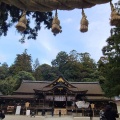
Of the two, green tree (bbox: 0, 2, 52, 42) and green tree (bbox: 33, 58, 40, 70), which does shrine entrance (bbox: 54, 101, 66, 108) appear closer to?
green tree (bbox: 0, 2, 52, 42)

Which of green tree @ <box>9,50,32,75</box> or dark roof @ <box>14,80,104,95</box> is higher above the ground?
green tree @ <box>9,50,32,75</box>

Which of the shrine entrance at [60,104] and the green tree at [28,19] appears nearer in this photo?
the green tree at [28,19]

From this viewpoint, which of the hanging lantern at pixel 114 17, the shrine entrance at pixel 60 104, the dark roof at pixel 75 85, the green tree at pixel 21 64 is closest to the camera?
the hanging lantern at pixel 114 17

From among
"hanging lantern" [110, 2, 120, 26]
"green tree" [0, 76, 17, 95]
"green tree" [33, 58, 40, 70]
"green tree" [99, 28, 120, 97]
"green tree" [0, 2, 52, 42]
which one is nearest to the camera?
"hanging lantern" [110, 2, 120, 26]

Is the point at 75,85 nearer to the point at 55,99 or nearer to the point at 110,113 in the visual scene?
the point at 55,99

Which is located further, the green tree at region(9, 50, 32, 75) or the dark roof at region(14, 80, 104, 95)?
the green tree at region(9, 50, 32, 75)

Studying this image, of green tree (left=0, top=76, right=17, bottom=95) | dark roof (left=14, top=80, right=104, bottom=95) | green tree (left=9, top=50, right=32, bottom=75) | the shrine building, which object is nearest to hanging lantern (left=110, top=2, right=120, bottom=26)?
the shrine building

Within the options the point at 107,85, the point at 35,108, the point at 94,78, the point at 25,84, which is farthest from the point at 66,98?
the point at 94,78

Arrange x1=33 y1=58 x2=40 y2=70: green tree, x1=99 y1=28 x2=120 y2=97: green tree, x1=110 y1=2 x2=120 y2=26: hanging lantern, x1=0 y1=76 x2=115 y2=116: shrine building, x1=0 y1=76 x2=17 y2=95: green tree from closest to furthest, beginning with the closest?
1. x1=110 y1=2 x2=120 y2=26: hanging lantern
2. x1=99 y1=28 x2=120 y2=97: green tree
3. x1=0 y1=76 x2=115 y2=116: shrine building
4. x1=0 y1=76 x2=17 y2=95: green tree
5. x1=33 y1=58 x2=40 y2=70: green tree

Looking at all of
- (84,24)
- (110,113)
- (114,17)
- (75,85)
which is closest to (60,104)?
(75,85)

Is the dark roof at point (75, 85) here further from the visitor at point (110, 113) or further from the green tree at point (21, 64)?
the visitor at point (110, 113)

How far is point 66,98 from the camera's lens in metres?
30.6

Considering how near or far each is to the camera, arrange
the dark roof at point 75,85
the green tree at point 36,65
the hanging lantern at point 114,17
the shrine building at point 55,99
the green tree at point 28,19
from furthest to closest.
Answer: the green tree at point 36,65
the dark roof at point 75,85
the shrine building at point 55,99
the green tree at point 28,19
the hanging lantern at point 114,17

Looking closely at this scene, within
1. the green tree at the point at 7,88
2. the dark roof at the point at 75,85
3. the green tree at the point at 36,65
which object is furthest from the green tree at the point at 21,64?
the dark roof at the point at 75,85
